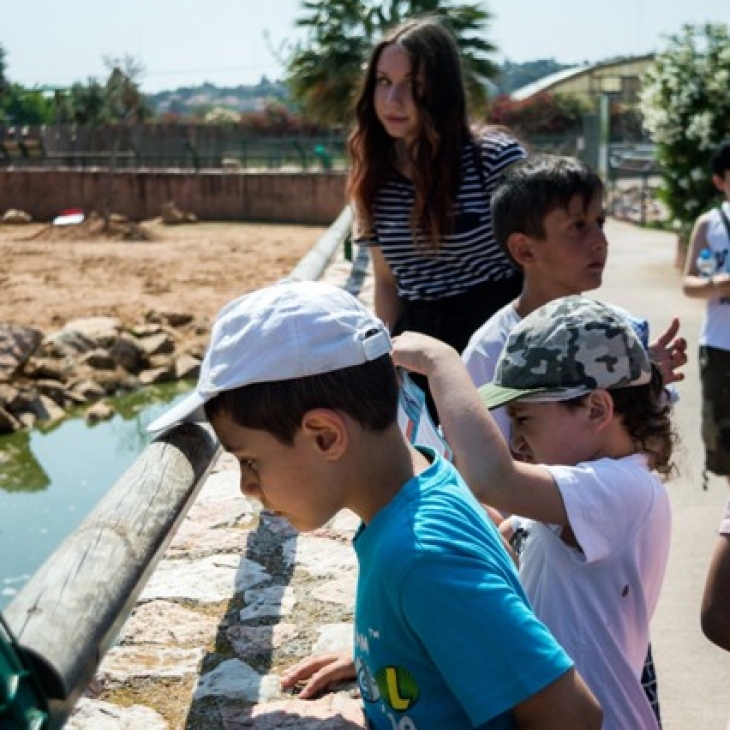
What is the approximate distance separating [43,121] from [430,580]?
10959 cm

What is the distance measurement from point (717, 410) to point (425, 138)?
80.4 inches

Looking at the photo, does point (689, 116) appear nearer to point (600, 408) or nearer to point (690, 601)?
point (690, 601)

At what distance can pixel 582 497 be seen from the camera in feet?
7.16

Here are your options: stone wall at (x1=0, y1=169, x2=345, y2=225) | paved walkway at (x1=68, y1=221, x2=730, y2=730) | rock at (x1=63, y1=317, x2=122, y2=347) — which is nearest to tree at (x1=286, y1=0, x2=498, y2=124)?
stone wall at (x1=0, y1=169, x2=345, y2=225)

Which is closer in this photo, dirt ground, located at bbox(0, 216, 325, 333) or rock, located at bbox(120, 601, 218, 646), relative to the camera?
rock, located at bbox(120, 601, 218, 646)

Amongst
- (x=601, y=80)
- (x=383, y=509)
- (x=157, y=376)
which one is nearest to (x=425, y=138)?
(x=383, y=509)

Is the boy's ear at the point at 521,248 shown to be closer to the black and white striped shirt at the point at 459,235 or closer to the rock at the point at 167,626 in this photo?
the black and white striped shirt at the point at 459,235

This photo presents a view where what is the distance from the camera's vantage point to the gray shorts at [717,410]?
5316 millimetres

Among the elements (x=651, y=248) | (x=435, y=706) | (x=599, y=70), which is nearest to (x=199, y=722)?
(x=435, y=706)

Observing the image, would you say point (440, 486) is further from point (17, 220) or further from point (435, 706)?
point (17, 220)

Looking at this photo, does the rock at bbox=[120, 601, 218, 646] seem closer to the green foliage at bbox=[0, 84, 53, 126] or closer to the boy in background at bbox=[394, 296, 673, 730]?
the boy in background at bbox=[394, 296, 673, 730]

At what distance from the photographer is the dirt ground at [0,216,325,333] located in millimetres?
20984

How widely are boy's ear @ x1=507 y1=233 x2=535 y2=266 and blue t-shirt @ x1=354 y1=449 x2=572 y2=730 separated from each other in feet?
4.72

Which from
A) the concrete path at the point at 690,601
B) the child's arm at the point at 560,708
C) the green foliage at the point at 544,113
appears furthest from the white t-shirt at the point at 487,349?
the green foliage at the point at 544,113
